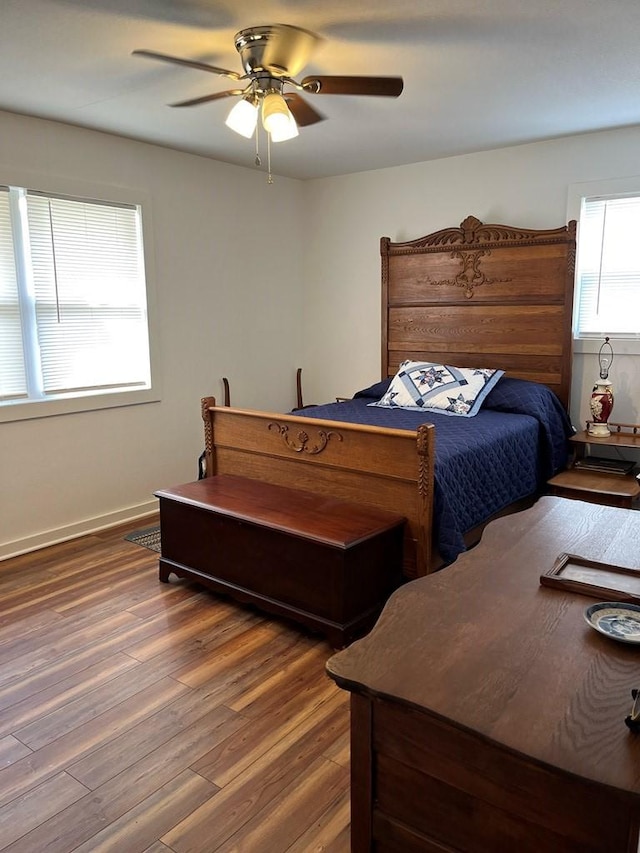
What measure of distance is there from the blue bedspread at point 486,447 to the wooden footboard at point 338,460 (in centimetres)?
10

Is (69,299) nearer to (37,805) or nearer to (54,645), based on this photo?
(54,645)

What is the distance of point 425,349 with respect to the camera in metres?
4.62

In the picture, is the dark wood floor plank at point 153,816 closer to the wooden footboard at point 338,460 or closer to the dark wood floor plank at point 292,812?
the dark wood floor plank at point 292,812

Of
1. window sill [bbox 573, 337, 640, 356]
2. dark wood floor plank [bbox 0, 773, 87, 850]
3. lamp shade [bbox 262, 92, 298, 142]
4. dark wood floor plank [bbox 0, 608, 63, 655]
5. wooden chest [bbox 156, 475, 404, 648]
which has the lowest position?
dark wood floor plank [bbox 0, 773, 87, 850]

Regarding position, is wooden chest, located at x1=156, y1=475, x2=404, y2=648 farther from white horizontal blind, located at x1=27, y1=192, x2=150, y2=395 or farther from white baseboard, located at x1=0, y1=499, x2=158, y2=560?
white horizontal blind, located at x1=27, y1=192, x2=150, y2=395

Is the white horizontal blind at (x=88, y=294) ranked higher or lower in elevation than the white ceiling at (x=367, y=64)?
lower

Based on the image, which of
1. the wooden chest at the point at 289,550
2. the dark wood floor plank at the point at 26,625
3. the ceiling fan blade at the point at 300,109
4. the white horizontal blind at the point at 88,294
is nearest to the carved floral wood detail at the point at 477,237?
the ceiling fan blade at the point at 300,109

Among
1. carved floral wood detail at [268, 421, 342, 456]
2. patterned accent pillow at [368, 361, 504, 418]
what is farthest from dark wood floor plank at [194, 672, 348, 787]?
patterned accent pillow at [368, 361, 504, 418]

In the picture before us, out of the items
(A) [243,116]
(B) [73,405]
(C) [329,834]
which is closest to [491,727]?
(C) [329,834]

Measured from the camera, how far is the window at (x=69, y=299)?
349 centimetres

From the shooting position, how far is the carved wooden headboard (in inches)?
158

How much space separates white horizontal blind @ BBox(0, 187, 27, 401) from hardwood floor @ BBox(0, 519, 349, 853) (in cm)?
115

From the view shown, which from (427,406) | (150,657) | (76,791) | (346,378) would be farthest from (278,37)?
(346,378)

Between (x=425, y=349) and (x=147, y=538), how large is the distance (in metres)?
2.37
